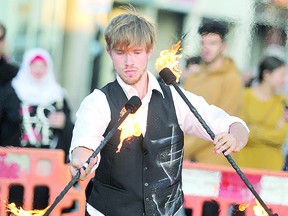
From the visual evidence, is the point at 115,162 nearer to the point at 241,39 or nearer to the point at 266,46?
the point at 241,39

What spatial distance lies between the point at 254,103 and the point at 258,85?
22 centimetres

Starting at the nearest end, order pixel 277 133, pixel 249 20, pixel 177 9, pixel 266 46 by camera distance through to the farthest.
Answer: pixel 277 133 < pixel 249 20 < pixel 266 46 < pixel 177 9

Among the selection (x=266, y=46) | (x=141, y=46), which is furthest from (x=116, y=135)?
(x=266, y=46)

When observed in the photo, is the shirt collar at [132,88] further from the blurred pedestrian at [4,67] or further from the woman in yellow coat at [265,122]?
the blurred pedestrian at [4,67]

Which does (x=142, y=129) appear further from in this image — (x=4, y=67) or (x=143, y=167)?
(x=4, y=67)

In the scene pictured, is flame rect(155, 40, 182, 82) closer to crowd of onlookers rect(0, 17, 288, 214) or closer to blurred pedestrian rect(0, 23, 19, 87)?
crowd of onlookers rect(0, 17, 288, 214)

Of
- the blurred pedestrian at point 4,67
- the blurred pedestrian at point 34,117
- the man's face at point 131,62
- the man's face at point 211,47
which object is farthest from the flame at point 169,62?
the blurred pedestrian at point 4,67

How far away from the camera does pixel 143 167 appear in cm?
378

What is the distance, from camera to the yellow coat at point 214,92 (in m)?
6.10

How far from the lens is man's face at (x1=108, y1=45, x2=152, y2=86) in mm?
3697

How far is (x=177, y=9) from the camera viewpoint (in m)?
11.2

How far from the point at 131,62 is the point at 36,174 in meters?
2.29

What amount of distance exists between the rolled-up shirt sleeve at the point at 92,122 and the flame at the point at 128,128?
0.07 m

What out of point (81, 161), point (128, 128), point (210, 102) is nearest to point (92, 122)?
point (128, 128)
